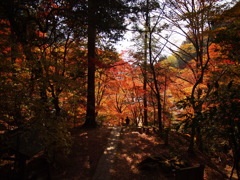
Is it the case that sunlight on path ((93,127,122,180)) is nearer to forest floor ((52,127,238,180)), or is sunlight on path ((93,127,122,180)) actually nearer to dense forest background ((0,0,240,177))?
forest floor ((52,127,238,180))

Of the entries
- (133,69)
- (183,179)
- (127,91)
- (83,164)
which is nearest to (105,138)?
(83,164)

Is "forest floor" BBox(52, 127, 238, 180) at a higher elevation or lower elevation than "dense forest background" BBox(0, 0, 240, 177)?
lower

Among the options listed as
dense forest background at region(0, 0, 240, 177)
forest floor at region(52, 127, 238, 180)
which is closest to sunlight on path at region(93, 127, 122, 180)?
forest floor at region(52, 127, 238, 180)

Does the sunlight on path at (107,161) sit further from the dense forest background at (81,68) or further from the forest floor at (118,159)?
the dense forest background at (81,68)

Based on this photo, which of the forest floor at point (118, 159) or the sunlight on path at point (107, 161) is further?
the forest floor at point (118, 159)

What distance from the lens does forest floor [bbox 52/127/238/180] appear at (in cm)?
553

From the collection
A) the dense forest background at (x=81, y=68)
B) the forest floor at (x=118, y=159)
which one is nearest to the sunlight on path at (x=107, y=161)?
the forest floor at (x=118, y=159)

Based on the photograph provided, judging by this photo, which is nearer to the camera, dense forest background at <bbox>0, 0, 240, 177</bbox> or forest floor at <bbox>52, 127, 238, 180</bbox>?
dense forest background at <bbox>0, 0, 240, 177</bbox>

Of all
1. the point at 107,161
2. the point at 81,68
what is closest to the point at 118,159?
the point at 107,161

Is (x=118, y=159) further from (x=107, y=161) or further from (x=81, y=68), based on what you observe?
(x=81, y=68)

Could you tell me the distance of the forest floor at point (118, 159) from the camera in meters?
5.53

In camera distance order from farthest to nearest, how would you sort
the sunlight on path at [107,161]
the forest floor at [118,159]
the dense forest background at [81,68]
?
the forest floor at [118,159]
the sunlight on path at [107,161]
the dense forest background at [81,68]

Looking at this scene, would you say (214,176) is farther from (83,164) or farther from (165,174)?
(83,164)

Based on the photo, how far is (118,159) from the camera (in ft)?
21.7
